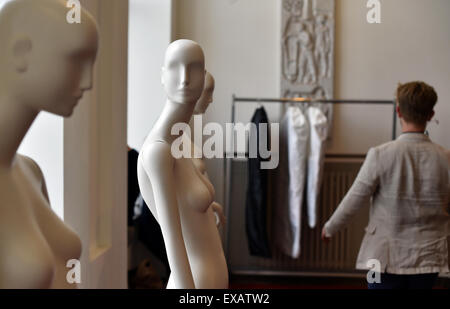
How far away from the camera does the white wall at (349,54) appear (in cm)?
341

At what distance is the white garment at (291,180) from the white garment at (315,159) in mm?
40

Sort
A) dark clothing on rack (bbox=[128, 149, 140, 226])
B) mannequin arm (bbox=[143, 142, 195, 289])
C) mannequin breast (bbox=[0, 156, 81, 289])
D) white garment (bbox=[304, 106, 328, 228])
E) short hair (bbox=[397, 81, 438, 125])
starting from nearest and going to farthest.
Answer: mannequin breast (bbox=[0, 156, 81, 289])
mannequin arm (bbox=[143, 142, 195, 289])
short hair (bbox=[397, 81, 438, 125])
dark clothing on rack (bbox=[128, 149, 140, 226])
white garment (bbox=[304, 106, 328, 228])

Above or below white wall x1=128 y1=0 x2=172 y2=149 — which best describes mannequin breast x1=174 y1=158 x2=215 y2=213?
below

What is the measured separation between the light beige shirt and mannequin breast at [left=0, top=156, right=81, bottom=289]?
1.20 metres

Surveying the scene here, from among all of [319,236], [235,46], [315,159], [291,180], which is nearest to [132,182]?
[291,180]

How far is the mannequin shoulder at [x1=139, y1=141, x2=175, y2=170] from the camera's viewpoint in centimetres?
96

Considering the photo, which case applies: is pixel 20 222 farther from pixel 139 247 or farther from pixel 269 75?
pixel 269 75

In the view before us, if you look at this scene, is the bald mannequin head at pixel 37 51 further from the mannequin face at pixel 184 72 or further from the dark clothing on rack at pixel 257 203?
the dark clothing on rack at pixel 257 203

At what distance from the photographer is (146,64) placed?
3115 millimetres

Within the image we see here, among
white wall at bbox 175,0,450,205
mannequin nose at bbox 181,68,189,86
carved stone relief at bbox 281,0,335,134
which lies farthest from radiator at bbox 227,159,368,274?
mannequin nose at bbox 181,68,189,86

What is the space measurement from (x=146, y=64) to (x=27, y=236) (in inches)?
104

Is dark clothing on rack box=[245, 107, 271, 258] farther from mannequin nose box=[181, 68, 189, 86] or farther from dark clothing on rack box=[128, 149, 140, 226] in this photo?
mannequin nose box=[181, 68, 189, 86]

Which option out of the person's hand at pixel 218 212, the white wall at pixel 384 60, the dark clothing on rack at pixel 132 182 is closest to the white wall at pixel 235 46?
the white wall at pixel 384 60

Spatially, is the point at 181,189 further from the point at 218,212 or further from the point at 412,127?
the point at 412,127
